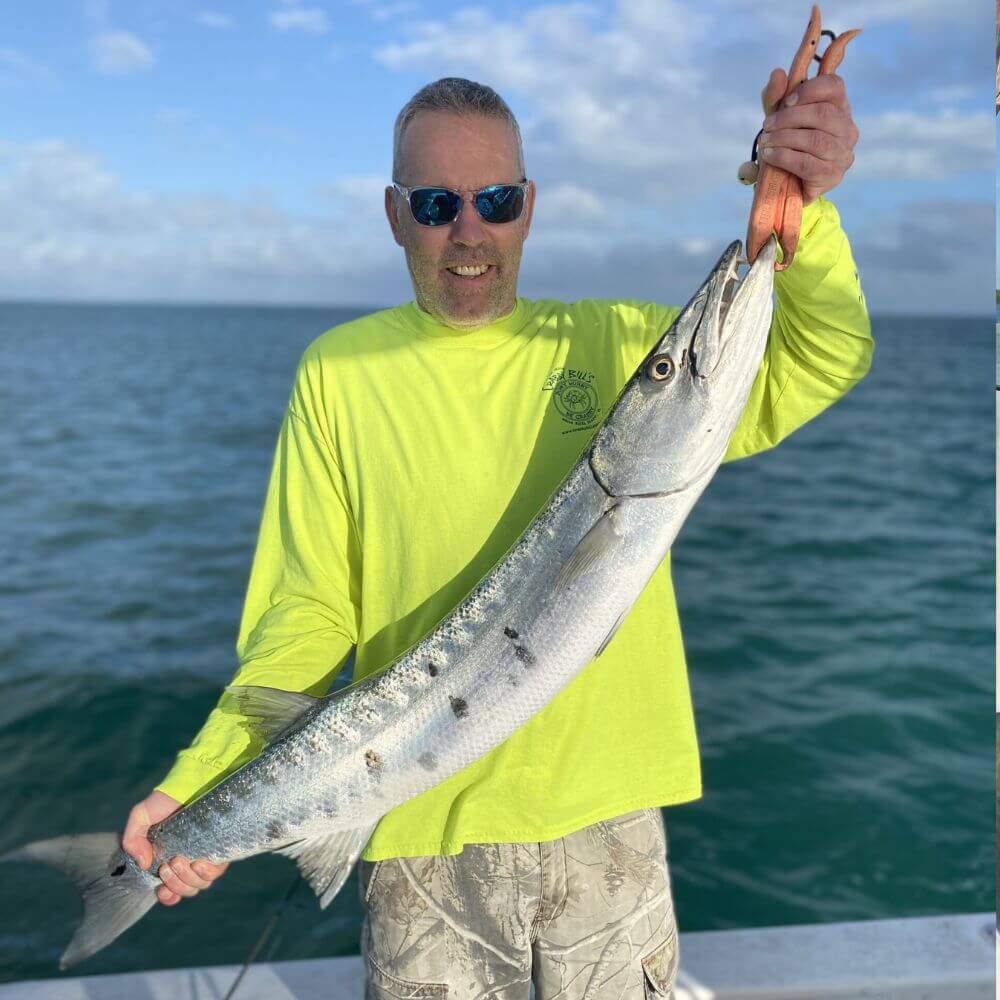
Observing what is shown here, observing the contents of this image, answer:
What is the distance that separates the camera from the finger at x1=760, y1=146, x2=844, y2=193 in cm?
222

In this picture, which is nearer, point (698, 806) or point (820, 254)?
point (820, 254)

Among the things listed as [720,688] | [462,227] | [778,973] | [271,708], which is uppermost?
[462,227]

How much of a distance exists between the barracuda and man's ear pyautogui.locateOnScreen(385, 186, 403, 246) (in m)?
0.97

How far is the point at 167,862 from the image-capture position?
9.42ft

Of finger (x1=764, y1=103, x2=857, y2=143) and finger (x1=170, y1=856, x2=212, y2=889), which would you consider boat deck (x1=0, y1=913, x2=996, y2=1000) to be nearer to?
finger (x1=170, y1=856, x2=212, y2=889)

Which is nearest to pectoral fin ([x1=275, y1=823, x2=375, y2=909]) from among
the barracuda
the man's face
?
the barracuda

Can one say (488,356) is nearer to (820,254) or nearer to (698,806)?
(820,254)

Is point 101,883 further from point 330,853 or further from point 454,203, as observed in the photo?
point 454,203

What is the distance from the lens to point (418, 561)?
2.88 meters

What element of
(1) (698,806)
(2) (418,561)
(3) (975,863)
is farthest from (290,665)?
(3) (975,863)

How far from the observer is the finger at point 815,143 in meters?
2.19

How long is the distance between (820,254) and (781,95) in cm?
38

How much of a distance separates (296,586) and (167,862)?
858mm

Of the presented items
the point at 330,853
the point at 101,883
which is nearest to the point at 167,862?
the point at 101,883
